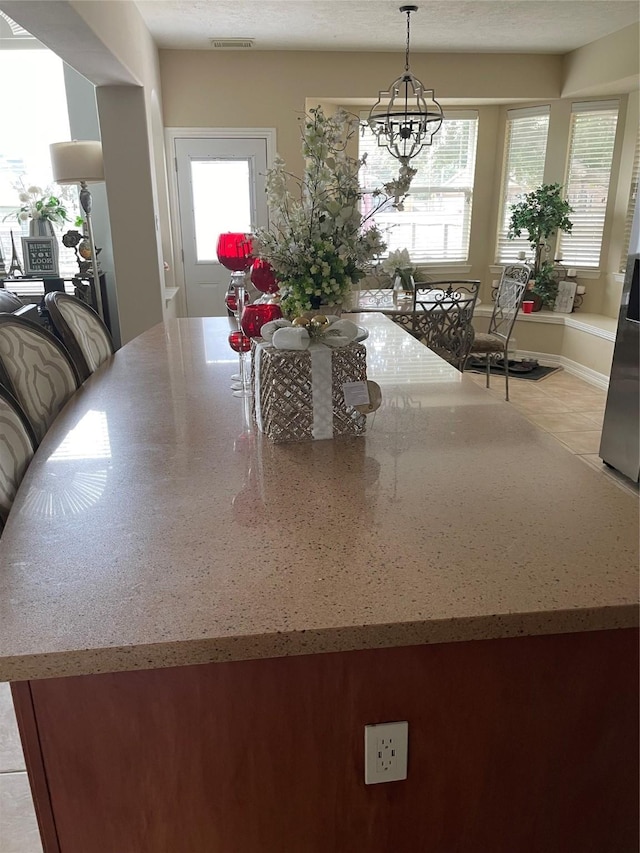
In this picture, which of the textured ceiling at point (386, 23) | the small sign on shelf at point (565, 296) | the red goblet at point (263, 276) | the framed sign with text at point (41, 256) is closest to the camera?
the red goblet at point (263, 276)

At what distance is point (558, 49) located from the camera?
5586 mm

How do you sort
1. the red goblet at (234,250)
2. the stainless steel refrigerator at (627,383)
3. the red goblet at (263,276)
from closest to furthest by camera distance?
the red goblet at (263,276)
the red goblet at (234,250)
the stainless steel refrigerator at (627,383)

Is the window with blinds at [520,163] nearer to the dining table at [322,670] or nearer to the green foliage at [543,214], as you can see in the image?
the green foliage at [543,214]

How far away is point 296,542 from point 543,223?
561 centimetres

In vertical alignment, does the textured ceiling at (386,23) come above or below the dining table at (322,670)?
above

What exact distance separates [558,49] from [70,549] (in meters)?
6.32

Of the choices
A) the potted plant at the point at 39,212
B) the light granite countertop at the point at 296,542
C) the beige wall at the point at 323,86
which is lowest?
the light granite countertop at the point at 296,542

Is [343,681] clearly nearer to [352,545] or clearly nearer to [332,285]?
[352,545]

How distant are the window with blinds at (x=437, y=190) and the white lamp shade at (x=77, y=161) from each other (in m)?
2.76

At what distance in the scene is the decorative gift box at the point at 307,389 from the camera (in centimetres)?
137

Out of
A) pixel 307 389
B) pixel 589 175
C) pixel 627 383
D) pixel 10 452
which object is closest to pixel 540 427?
pixel 307 389

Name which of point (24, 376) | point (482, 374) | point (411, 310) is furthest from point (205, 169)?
point (24, 376)

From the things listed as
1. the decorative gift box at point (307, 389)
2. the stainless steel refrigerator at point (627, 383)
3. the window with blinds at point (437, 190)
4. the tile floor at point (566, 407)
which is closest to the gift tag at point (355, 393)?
the decorative gift box at point (307, 389)

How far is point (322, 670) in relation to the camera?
34.8 inches
